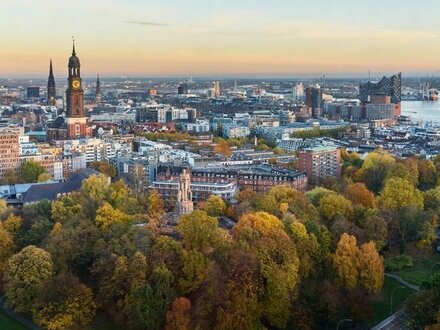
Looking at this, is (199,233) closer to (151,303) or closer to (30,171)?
(151,303)

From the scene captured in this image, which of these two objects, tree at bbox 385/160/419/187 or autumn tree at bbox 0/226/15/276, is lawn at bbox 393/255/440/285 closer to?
tree at bbox 385/160/419/187

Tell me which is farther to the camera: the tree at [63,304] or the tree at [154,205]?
the tree at [154,205]

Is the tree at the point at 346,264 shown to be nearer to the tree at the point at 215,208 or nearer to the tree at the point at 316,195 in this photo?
the tree at the point at 316,195

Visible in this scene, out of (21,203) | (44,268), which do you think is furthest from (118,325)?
(21,203)

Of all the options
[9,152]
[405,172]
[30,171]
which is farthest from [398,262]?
[9,152]

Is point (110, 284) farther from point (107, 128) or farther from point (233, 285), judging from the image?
point (107, 128)

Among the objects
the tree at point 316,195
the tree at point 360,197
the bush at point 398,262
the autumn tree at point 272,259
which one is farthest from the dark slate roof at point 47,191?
the bush at point 398,262
